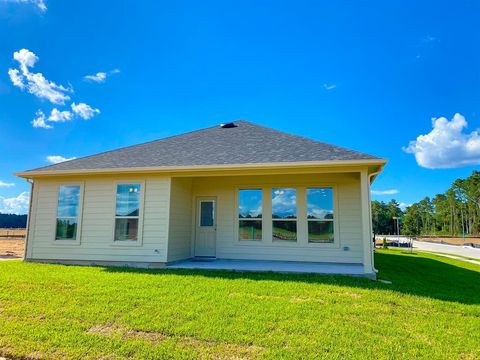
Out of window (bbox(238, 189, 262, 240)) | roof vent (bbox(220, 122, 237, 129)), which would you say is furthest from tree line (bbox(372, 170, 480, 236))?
window (bbox(238, 189, 262, 240))

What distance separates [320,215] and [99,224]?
6733mm

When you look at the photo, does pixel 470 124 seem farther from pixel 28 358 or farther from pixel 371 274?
pixel 28 358

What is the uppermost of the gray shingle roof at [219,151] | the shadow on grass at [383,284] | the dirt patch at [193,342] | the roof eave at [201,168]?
the gray shingle roof at [219,151]

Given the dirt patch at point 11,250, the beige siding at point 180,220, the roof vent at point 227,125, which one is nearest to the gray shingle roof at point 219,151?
the roof vent at point 227,125

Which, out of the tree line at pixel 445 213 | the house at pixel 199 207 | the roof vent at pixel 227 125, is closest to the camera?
the house at pixel 199 207

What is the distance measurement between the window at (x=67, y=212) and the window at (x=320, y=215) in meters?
7.20

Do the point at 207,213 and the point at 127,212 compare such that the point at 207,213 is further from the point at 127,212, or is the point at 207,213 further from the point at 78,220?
the point at 78,220

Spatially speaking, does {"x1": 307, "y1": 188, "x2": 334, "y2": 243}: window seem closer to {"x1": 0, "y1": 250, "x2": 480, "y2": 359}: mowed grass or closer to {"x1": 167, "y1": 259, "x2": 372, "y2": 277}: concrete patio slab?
{"x1": 167, "y1": 259, "x2": 372, "y2": 277}: concrete patio slab

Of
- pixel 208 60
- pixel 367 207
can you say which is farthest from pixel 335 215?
pixel 208 60

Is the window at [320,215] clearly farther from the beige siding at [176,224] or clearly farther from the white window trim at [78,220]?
the white window trim at [78,220]

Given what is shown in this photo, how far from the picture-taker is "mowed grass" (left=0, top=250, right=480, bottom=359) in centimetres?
338

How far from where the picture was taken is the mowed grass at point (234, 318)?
3.38m

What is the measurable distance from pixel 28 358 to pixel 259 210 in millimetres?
7241

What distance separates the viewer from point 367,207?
714 cm
